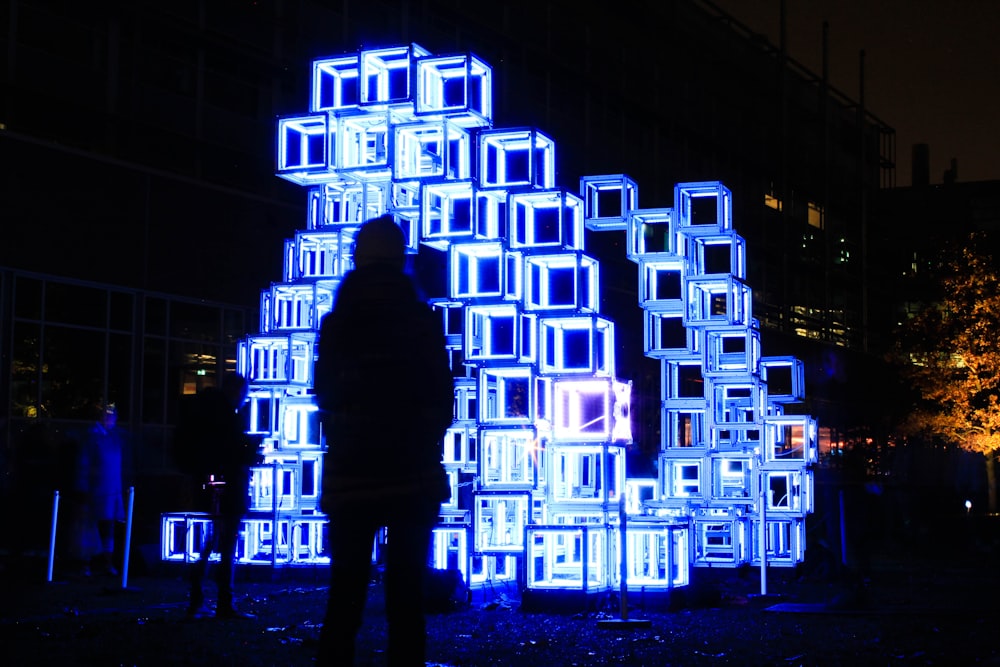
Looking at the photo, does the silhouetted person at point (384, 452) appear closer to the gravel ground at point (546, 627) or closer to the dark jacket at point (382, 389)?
the dark jacket at point (382, 389)

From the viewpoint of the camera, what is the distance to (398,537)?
5656 millimetres

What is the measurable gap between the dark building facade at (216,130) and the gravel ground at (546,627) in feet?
6.53

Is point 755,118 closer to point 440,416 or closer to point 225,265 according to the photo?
point 225,265

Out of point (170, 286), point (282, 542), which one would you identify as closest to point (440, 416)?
point (282, 542)

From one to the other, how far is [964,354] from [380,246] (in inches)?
1405

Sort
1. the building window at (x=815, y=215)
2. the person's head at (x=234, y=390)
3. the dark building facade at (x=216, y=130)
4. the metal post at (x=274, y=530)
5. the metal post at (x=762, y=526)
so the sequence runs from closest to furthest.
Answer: the person's head at (x=234, y=390)
the metal post at (x=762, y=526)
the metal post at (x=274, y=530)
the dark building facade at (x=216, y=130)
the building window at (x=815, y=215)

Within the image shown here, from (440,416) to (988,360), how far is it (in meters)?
35.5

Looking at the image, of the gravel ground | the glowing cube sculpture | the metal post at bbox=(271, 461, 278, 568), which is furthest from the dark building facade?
the metal post at bbox=(271, 461, 278, 568)

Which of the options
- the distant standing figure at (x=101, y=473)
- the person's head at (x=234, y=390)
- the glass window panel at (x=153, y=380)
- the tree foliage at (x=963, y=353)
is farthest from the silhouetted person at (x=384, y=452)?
the tree foliage at (x=963, y=353)

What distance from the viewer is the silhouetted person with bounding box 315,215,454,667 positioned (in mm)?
5641

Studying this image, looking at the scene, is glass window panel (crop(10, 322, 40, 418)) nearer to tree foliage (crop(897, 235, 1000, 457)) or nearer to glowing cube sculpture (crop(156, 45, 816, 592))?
glowing cube sculpture (crop(156, 45, 816, 592))

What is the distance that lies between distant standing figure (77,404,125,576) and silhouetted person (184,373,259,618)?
5.87 metres

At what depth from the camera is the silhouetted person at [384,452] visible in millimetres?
5641

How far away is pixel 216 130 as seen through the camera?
30344 mm
